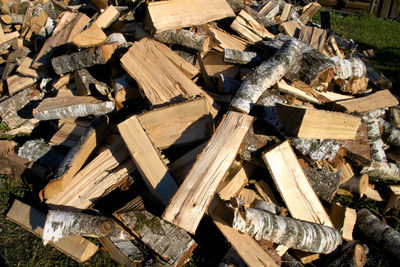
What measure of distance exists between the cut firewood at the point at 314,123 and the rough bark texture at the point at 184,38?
1283 millimetres

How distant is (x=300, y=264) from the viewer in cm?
259

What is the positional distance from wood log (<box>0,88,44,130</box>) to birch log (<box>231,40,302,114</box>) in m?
2.89

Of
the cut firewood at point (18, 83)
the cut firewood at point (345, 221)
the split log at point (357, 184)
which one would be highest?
the cut firewood at point (18, 83)

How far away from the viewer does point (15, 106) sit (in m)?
4.23

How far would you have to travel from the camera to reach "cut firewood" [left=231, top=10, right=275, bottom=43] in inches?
160

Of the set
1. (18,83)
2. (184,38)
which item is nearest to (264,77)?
(184,38)

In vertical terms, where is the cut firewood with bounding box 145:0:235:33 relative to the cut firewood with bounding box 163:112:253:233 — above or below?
above

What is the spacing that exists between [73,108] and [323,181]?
108 inches

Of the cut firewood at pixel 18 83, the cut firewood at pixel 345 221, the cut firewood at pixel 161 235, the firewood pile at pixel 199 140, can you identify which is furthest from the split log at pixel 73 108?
the cut firewood at pixel 345 221

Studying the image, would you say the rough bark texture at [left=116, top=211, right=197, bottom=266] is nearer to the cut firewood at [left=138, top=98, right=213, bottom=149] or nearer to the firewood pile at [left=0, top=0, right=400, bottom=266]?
the firewood pile at [left=0, top=0, right=400, bottom=266]

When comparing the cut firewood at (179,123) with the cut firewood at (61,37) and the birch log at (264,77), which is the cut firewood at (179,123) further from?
the cut firewood at (61,37)

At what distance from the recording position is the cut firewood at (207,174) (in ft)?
7.81

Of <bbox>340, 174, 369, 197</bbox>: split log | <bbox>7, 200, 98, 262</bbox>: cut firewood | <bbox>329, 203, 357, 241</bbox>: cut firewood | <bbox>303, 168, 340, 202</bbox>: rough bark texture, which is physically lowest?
<bbox>340, 174, 369, 197</bbox>: split log

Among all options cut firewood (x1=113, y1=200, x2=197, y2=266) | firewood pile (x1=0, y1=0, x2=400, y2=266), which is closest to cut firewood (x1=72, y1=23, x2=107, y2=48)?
firewood pile (x1=0, y1=0, x2=400, y2=266)
